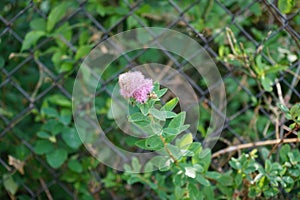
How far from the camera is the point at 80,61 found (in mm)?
1781

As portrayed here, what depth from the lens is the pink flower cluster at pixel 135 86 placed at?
1057 mm

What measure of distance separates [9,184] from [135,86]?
895mm

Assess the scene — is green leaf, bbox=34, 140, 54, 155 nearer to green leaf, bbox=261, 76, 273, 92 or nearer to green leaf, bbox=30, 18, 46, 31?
green leaf, bbox=30, 18, 46, 31

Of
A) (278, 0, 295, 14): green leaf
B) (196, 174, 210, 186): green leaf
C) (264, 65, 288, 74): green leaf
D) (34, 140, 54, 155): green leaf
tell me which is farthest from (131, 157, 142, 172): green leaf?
(278, 0, 295, 14): green leaf

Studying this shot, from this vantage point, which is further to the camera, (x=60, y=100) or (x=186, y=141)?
(x=60, y=100)

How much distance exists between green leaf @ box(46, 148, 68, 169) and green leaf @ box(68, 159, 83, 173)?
55mm

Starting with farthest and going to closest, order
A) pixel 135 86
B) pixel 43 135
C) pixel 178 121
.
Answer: pixel 43 135 < pixel 178 121 < pixel 135 86

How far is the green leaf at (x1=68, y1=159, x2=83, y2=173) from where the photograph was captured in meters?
1.78

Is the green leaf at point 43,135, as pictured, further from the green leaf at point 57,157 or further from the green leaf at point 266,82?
the green leaf at point 266,82

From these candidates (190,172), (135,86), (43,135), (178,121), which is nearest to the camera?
(135,86)

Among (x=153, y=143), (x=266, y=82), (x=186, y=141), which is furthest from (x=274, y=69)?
(x=153, y=143)

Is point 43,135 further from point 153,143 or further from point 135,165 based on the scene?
point 153,143

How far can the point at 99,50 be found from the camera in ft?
5.90

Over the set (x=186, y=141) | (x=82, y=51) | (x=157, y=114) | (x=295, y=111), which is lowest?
(x=295, y=111)
